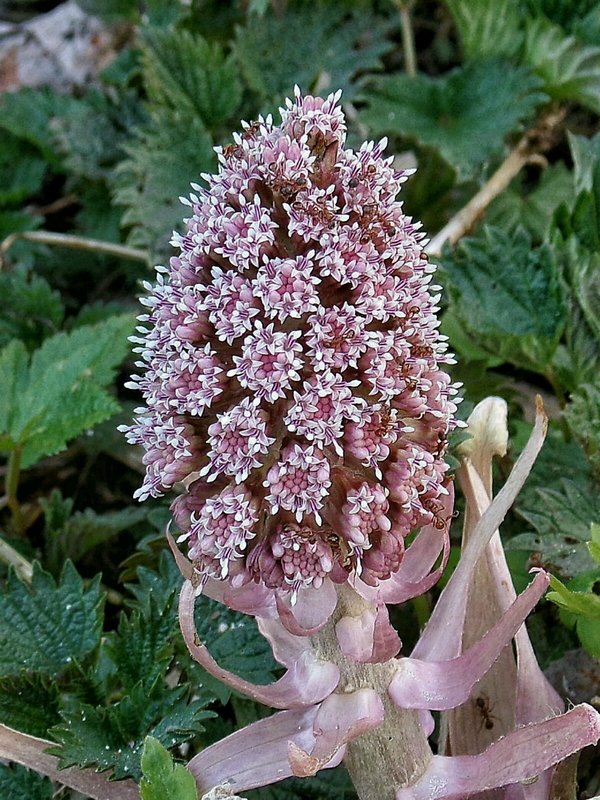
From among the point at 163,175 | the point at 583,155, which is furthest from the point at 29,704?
the point at 583,155

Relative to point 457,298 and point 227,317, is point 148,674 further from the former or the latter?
point 457,298

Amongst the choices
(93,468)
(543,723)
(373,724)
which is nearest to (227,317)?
(373,724)

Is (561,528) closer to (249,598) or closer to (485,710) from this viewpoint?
(485,710)

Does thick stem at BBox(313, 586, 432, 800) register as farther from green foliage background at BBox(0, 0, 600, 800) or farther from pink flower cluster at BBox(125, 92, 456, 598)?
green foliage background at BBox(0, 0, 600, 800)

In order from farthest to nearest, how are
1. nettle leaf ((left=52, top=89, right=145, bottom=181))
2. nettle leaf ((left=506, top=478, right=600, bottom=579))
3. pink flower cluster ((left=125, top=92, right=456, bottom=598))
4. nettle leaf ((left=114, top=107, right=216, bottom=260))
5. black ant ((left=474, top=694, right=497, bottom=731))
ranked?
nettle leaf ((left=52, top=89, right=145, bottom=181)) → nettle leaf ((left=114, top=107, right=216, bottom=260)) → nettle leaf ((left=506, top=478, right=600, bottom=579)) → black ant ((left=474, top=694, right=497, bottom=731)) → pink flower cluster ((left=125, top=92, right=456, bottom=598))

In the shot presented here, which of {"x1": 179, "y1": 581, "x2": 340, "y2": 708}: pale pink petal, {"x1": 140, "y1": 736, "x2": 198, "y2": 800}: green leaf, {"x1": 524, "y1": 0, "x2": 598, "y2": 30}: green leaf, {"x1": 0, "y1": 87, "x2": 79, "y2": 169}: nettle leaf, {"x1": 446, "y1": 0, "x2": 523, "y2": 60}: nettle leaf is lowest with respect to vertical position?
{"x1": 0, "y1": 87, "x2": 79, "y2": 169}: nettle leaf

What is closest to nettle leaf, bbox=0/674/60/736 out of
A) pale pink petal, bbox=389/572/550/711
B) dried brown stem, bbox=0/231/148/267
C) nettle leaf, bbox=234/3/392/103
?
pale pink petal, bbox=389/572/550/711

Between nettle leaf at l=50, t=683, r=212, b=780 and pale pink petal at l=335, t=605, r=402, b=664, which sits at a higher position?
pale pink petal at l=335, t=605, r=402, b=664
